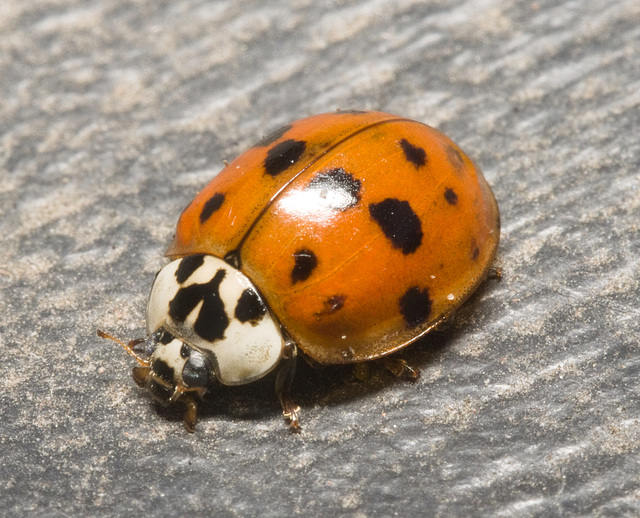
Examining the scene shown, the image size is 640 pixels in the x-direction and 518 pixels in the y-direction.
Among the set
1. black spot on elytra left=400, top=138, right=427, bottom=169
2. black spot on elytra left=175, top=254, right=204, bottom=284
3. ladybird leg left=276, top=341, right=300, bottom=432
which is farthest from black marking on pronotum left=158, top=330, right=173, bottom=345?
black spot on elytra left=400, top=138, right=427, bottom=169

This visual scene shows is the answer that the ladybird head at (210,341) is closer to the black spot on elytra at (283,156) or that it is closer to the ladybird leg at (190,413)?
the ladybird leg at (190,413)

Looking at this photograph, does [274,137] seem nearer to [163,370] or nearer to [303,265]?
[303,265]

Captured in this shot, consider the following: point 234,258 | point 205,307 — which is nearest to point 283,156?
point 234,258

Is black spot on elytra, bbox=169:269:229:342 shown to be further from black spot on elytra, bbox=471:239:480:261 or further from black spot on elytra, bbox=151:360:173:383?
black spot on elytra, bbox=471:239:480:261

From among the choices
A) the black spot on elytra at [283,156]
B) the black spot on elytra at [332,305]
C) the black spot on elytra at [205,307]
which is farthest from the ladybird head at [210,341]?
the black spot on elytra at [283,156]

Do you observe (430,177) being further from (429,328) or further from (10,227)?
(10,227)

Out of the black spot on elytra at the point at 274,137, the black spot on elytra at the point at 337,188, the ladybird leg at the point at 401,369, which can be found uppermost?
the black spot on elytra at the point at 274,137
